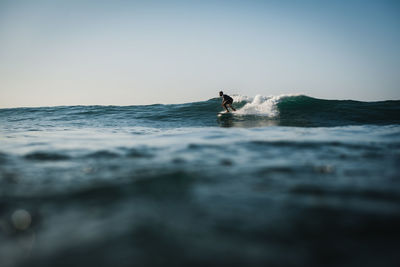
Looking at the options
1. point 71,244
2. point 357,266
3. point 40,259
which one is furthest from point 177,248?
point 357,266

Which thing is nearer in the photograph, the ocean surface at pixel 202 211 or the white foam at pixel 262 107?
the ocean surface at pixel 202 211

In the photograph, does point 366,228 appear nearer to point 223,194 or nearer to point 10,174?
point 223,194

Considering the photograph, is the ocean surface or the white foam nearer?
the ocean surface

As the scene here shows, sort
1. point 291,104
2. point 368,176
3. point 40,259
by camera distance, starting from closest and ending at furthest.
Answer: point 40,259 → point 368,176 → point 291,104

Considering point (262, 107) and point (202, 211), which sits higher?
A: point (262, 107)

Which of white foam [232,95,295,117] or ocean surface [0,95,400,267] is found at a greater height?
white foam [232,95,295,117]

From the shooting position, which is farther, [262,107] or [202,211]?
[262,107]

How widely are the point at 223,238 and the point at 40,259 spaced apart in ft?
3.67

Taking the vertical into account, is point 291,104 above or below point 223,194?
above

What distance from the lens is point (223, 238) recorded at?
4.70 ft

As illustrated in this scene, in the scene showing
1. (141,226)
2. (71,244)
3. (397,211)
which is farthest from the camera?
(397,211)

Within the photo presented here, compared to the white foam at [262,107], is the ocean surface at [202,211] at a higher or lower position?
lower

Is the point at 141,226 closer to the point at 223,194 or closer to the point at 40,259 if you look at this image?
the point at 40,259

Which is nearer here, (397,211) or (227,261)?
(227,261)
